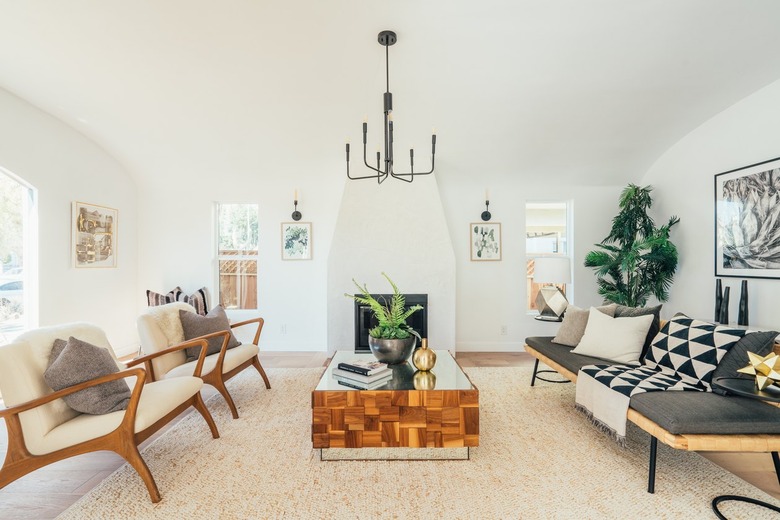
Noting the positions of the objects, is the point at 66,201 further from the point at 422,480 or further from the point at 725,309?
the point at 725,309

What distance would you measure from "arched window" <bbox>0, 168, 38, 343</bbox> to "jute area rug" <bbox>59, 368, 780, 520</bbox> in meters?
2.23

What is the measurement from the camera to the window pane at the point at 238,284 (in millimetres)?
Result: 5176

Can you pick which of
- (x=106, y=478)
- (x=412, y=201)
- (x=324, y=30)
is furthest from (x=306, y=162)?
(x=106, y=478)

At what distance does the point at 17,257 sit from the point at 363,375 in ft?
12.1

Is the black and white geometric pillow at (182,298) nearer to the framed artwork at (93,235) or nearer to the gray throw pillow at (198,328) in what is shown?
the framed artwork at (93,235)

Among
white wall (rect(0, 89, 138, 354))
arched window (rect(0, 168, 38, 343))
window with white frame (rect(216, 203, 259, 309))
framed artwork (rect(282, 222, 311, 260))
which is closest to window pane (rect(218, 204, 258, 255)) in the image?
window with white frame (rect(216, 203, 259, 309))

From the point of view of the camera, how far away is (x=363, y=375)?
241 centimetres

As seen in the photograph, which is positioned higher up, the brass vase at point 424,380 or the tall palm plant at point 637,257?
the tall palm plant at point 637,257

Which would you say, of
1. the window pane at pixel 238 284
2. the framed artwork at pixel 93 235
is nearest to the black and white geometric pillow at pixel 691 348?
the window pane at pixel 238 284

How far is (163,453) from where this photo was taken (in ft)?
7.91

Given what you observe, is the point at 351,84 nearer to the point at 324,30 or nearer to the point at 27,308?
the point at 324,30

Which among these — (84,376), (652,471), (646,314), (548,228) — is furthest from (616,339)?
(84,376)

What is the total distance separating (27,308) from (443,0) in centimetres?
453

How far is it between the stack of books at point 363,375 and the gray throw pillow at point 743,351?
1.84 m
